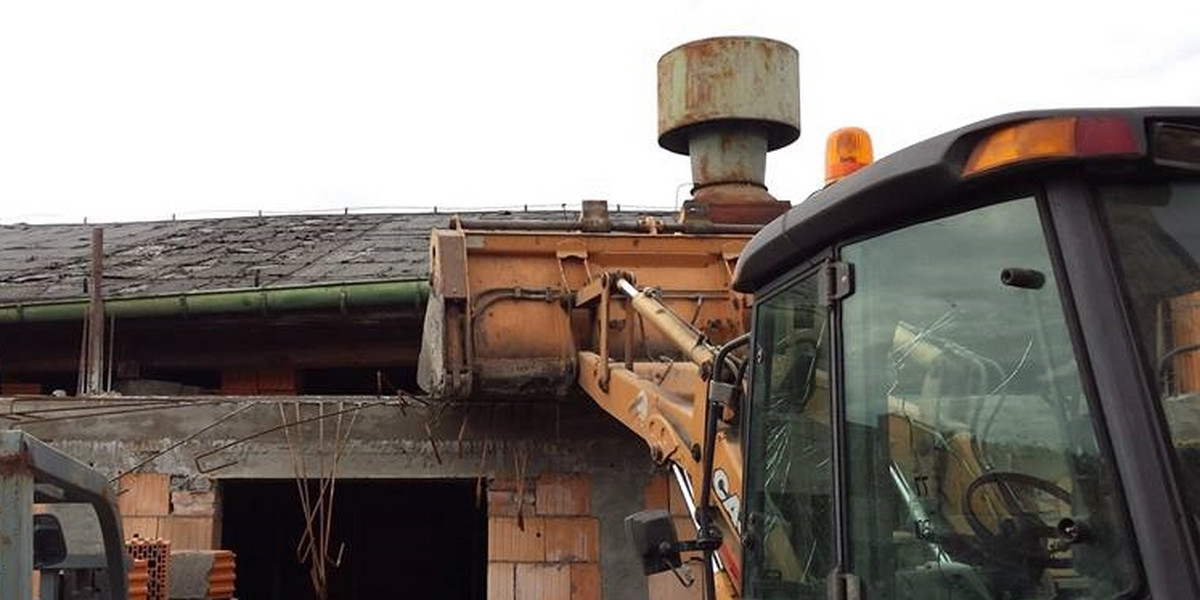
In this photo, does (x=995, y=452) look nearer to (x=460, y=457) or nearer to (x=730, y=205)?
(x=730, y=205)

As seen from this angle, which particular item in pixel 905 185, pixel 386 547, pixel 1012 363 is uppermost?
pixel 905 185

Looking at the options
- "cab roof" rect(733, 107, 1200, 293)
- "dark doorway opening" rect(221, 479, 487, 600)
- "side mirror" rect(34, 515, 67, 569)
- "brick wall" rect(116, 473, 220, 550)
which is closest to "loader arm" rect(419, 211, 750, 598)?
"brick wall" rect(116, 473, 220, 550)

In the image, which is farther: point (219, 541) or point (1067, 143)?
point (219, 541)

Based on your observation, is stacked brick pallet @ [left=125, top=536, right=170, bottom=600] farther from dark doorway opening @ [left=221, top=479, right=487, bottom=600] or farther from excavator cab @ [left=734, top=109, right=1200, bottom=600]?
dark doorway opening @ [left=221, top=479, right=487, bottom=600]

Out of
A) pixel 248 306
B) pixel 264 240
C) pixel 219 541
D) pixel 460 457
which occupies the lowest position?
pixel 219 541

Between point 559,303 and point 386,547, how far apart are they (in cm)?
674

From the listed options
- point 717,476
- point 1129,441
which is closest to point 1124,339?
point 1129,441

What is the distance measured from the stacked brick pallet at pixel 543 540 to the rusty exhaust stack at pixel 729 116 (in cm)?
209

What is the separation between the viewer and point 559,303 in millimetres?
8023

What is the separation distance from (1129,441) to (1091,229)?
0.35m

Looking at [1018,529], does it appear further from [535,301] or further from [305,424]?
[305,424]

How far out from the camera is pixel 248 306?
34.6 feet

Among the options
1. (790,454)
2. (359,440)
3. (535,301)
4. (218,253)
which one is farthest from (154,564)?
(218,253)

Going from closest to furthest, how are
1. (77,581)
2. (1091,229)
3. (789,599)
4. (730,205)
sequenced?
1. (1091,229)
2. (789,599)
3. (77,581)
4. (730,205)
